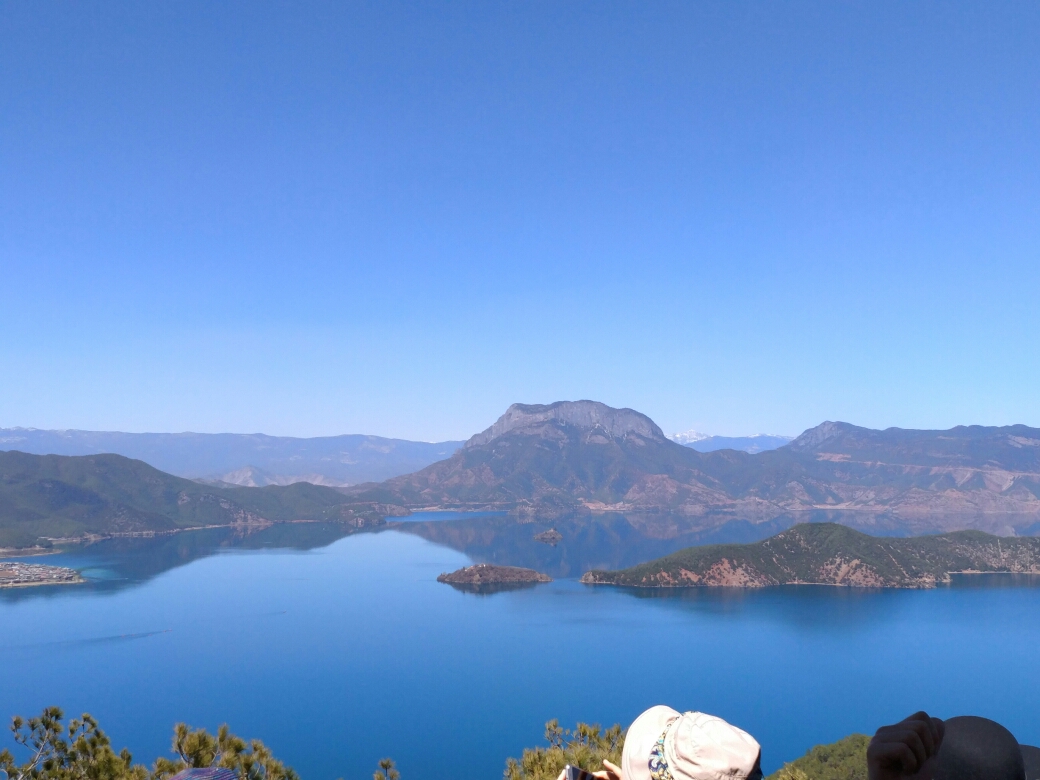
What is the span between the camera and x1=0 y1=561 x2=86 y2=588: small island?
354 feet

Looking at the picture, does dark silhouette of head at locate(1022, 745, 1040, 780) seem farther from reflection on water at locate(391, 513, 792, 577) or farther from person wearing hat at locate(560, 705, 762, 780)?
reflection on water at locate(391, 513, 792, 577)

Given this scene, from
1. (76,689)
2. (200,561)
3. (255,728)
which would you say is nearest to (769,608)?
(255,728)

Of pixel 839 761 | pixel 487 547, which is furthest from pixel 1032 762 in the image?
pixel 487 547

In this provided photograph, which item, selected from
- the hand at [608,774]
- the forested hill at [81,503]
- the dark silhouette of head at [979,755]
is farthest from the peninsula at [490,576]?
the dark silhouette of head at [979,755]

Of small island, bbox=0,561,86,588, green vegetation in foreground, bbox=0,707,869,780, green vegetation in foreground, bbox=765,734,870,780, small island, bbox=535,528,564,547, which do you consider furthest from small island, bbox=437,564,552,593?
green vegetation in foreground, bbox=0,707,869,780

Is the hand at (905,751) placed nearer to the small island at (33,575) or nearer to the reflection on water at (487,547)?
the reflection on water at (487,547)

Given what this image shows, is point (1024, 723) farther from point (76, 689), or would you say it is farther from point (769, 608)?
point (76, 689)

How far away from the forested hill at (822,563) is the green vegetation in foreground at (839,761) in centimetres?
7977

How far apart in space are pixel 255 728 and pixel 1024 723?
60.4 m

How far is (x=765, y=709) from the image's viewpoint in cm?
5950

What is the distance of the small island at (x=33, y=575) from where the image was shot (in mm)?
107750

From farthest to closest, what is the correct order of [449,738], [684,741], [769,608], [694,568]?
1. [694,568]
2. [769,608]
3. [449,738]
4. [684,741]

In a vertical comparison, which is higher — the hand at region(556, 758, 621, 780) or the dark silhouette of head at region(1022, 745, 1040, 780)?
the dark silhouette of head at region(1022, 745, 1040, 780)

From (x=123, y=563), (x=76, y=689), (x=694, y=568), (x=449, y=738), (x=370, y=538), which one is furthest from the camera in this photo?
(x=370, y=538)
